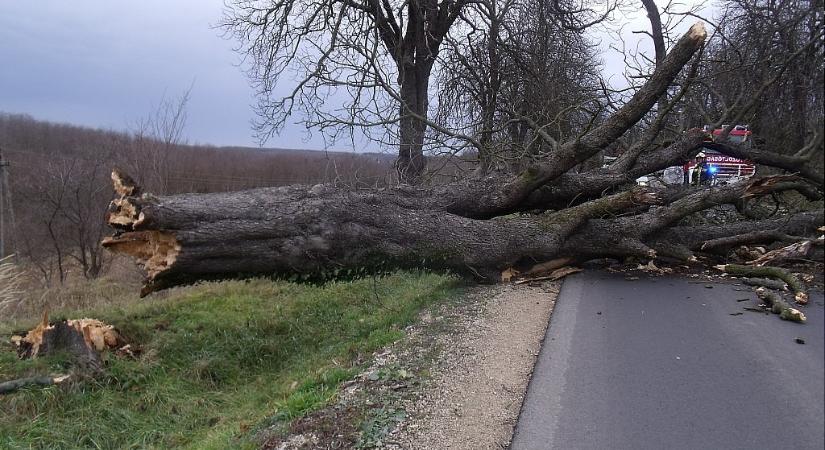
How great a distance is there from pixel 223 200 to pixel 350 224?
3.28 ft

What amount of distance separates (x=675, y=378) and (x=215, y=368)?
5531 millimetres

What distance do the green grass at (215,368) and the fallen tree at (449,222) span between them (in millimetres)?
914

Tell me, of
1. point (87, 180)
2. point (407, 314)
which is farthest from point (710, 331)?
point (87, 180)

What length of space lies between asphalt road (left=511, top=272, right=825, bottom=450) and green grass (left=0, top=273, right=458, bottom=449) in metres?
1.72

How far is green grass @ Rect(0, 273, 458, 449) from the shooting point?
192 inches

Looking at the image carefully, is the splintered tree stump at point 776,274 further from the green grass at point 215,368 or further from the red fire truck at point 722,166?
the green grass at point 215,368

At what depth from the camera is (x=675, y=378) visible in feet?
6.58

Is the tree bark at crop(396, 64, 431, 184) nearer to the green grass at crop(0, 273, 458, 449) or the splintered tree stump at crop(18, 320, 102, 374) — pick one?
the green grass at crop(0, 273, 458, 449)

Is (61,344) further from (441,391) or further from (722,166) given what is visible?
Result: (722,166)

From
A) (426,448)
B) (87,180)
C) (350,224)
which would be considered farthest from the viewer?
(87,180)

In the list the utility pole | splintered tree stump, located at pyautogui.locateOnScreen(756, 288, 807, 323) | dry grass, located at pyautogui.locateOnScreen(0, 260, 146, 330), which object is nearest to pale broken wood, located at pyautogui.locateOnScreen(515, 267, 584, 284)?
splintered tree stump, located at pyautogui.locateOnScreen(756, 288, 807, 323)

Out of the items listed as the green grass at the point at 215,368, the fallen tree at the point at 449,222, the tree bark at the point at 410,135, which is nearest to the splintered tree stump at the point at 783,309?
the fallen tree at the point at 449,222

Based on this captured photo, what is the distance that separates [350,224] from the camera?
180 inches

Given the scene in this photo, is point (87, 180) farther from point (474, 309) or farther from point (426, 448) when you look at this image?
point (426, 448)
